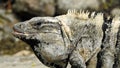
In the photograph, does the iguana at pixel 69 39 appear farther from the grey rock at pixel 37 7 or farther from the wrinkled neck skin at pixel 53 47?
the grey rock at pixel 37 7

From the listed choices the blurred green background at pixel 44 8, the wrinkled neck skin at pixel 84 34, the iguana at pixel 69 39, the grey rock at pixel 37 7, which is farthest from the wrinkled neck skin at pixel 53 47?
the grey rock at pixel 37 7

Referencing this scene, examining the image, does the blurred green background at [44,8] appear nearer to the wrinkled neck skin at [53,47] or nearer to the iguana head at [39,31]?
the iguana head at [39,31]

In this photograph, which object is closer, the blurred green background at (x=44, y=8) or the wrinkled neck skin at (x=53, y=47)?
the wrinkled neck skin at (x=53, y=47)

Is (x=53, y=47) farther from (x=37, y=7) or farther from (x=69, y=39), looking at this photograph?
(x=37, y=7)

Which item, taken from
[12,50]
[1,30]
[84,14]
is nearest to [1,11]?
[1,30]

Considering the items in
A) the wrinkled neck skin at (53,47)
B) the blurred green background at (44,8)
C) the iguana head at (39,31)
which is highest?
the iguana head at (39,31)

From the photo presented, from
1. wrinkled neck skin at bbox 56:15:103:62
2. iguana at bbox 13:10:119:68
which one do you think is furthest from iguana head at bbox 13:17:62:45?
wrinkled neck skin at bbox 56:15:103:62

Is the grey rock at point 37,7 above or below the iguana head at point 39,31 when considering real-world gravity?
below

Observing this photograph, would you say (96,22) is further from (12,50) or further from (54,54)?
(12,50)
